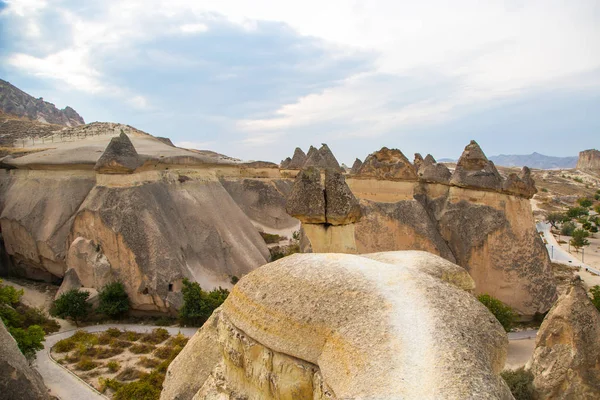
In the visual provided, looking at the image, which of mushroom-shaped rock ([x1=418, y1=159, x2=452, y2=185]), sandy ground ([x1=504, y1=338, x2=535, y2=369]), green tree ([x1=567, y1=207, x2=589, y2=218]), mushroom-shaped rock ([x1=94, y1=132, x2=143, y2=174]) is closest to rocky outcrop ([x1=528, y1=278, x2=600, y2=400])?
sandy ground ([x1=504, y1=338, x2=535, y2=369])

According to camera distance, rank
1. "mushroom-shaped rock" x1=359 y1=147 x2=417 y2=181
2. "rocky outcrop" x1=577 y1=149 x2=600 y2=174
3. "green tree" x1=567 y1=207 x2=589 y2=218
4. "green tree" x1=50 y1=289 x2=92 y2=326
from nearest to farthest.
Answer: "green tree" x1=50 y1=289 x2=92 y2=326, "mushroom-shaped rock" x1=359 y1=147 x2=417 y2=181, "green tree" x1=567 y1=207 x2=589 y2=218, "rocky outcrop" x1=577 y1=149 x2=600 y2=174

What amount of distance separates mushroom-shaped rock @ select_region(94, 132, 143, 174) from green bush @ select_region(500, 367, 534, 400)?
40.7ft

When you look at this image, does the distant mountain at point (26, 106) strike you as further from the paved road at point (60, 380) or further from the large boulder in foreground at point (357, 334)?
the large boulder in foreground at point (357, 334)

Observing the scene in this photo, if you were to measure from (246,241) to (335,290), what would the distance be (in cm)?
1363

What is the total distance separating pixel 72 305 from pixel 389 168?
1034 cm

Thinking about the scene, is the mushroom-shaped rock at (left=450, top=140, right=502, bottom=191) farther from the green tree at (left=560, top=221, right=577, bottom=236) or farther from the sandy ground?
the green tree at (left=560, top=221, right=577, bottom=236)

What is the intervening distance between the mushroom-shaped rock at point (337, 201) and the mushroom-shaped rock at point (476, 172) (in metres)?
8.05

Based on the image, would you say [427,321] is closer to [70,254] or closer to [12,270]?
[70,254]

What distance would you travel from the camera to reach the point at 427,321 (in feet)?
9.71

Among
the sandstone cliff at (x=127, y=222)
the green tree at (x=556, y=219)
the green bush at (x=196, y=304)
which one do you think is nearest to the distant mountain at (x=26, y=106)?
the sandstone cliff at (x=127, y=222)

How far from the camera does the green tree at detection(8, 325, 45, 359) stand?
925 centimetres

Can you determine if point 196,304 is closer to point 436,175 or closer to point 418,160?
point 436,175

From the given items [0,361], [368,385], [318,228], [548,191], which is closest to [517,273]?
[318,228]

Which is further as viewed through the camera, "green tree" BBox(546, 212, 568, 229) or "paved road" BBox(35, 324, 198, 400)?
"green tree" BBox(546, 212, 568, 229)
